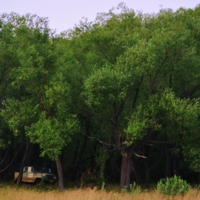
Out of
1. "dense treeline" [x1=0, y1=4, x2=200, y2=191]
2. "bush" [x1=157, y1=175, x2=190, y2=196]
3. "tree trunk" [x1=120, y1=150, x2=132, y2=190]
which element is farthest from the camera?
"tree trunk" [x1=120, y1=150, x2=132, y2=190]

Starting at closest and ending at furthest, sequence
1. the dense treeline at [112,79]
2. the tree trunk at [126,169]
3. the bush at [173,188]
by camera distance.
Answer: the bush at [173,188], the dense treeline at [112,79], the tree trunk at [126,169]

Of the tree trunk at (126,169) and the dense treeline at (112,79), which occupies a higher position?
the dense treeline at (112,79)

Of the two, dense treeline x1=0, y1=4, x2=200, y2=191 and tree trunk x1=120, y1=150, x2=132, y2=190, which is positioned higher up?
dense treeline x1=0, y1=4, x2=200, y2=191

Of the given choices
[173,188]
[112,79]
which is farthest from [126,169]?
[173,188]

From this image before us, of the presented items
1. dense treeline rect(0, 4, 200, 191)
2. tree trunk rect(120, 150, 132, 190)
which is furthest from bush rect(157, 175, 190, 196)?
tree trunk rect(120, 150, 132, 190)

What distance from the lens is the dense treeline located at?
28.5 m

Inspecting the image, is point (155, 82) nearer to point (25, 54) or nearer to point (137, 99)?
point (137, 99)

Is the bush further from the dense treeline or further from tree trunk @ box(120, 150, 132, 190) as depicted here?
tree trunk @ box(120, 150, 132, 190)

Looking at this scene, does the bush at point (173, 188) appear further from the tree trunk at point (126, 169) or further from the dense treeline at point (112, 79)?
the tree trunk at point (126, 169)

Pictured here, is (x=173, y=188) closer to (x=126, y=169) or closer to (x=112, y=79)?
(x=112, y=79)

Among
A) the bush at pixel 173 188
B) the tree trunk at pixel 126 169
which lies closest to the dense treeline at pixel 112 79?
the tree trunk at pixel 126 169

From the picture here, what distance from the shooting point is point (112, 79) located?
28.1 meters

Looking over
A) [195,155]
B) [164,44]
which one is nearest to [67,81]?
[164,44]

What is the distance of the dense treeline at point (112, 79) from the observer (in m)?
28.5
